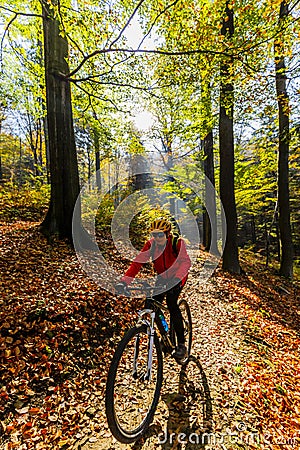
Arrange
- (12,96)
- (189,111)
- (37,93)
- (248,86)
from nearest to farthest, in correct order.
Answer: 1. (248,86)
2. (37,93)
3. (189,111)
4. (12,96)

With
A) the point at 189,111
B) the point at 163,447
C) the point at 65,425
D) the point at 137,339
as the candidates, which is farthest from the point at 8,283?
the point at 189,111

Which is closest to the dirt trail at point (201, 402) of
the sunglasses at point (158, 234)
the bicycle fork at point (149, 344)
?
the bicycle fork at point (149, 344)

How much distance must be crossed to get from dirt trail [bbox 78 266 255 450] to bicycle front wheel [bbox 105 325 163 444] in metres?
0.16

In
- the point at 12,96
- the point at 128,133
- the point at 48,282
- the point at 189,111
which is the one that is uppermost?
the point at 12,96

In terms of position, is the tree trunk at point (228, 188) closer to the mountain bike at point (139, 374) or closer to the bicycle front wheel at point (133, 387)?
the mountain bike at point (139, 374)

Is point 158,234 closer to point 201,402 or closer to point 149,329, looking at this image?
point 149,329

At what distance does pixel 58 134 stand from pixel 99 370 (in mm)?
5791

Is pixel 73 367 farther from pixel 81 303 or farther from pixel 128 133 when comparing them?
pixel 128 133

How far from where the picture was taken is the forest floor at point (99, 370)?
2723 mm

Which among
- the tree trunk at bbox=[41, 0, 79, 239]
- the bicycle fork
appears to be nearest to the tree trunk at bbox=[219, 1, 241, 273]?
the tree trunk at bbox=[41, 0, 79, 239]

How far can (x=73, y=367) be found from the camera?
11.5 feet

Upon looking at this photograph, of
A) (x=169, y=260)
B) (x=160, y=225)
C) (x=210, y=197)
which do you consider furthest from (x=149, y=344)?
(x=210, y=197)

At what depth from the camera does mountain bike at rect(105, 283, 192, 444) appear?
261 cm

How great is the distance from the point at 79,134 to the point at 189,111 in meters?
17.7
